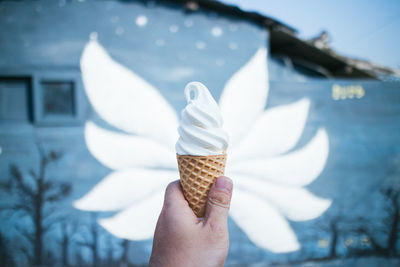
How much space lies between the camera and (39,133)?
132 inches

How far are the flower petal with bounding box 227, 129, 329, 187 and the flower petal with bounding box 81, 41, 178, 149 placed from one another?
140cm

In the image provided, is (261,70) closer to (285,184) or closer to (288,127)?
(288,127)

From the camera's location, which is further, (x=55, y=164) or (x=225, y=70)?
(x=225, y=70)

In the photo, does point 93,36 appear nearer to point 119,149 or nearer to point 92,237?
point 119,149

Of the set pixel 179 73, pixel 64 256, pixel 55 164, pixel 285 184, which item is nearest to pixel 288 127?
pixel 285 184

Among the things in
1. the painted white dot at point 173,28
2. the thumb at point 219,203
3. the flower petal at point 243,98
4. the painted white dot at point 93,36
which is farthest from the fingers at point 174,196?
the painted white dot at point 93,36

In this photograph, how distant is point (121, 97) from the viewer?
3.43 m

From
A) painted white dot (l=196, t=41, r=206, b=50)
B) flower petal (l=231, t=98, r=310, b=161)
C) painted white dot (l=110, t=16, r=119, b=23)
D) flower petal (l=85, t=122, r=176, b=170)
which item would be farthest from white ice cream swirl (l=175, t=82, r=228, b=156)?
painted white dot (l=110, t=16, r=119, b=23)

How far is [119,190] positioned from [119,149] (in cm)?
58

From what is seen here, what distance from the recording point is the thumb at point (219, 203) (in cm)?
128

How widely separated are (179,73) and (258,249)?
114 inches

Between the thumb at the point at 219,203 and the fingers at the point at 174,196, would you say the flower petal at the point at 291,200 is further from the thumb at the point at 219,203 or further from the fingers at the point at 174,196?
the thumb at the point at 219,203

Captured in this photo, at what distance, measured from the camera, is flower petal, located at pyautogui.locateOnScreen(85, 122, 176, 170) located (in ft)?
11.2

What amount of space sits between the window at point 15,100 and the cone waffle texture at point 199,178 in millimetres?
3064
